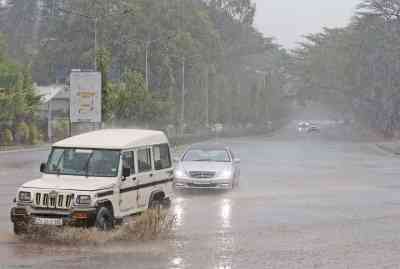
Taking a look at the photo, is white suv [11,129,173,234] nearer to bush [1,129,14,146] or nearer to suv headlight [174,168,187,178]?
suv headlight [174,168,187,178]

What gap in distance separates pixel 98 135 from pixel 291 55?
137635mm

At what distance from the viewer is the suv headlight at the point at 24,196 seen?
42.8 feet

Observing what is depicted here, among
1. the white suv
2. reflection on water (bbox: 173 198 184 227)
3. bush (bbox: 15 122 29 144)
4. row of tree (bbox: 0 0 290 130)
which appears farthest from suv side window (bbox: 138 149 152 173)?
bush (bbox: 15 122 29 144)

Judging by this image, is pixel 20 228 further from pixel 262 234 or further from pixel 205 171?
pixel 205 171

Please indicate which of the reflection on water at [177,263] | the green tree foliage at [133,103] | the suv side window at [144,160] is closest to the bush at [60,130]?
the green tree foliage at [133,103]

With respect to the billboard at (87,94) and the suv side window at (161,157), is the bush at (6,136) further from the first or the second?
the suv side window at (161,157)

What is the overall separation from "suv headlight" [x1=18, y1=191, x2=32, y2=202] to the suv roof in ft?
4.89

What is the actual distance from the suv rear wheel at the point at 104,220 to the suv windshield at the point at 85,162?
71 cm

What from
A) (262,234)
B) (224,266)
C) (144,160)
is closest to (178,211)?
(144,160)

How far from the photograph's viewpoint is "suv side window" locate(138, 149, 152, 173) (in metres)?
14.7


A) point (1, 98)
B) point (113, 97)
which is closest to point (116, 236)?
point (113, 97)

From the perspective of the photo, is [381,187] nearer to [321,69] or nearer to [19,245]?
[19,245]

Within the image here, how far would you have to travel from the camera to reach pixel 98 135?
14984 mm

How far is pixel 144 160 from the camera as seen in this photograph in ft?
48.9
